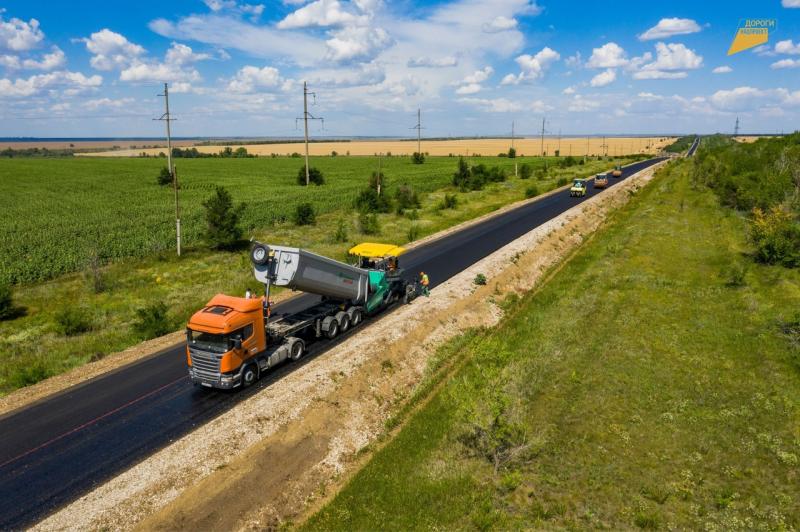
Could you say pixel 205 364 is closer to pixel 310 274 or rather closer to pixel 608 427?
pixel 310 274

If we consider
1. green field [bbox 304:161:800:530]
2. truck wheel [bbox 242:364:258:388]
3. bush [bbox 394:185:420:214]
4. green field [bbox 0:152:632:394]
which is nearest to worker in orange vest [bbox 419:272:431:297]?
green field [bbox 304:161:800:530]

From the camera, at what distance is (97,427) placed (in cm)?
1634

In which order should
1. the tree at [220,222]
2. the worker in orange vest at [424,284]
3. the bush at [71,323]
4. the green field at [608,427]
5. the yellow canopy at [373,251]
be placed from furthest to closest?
the tree at [220,222]
the worker in orange vest at [424,284]
the yellow canopy at [373,251]
the bush at [71,323]
the green field at [608,427]

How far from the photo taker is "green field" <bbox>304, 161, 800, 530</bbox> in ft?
42.2

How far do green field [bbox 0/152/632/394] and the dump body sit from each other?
9826mm

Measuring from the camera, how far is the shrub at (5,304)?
2686 cm

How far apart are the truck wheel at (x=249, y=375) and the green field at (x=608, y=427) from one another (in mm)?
6285

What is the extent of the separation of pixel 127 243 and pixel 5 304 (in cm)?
1583

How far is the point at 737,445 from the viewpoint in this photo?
15.4 metres

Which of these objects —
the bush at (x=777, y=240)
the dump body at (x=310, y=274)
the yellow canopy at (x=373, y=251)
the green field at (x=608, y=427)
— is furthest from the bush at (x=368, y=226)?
the bush at (x=777, y=240)

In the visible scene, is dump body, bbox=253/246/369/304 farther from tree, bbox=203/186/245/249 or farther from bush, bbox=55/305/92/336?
tree, bbox=203/186/245/249

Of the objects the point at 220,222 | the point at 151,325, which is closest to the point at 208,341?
the point at 151,325

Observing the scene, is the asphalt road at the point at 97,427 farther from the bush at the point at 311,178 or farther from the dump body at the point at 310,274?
the bush at the point at 311,178

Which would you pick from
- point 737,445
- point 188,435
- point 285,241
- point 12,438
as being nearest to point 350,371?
point 188,435
